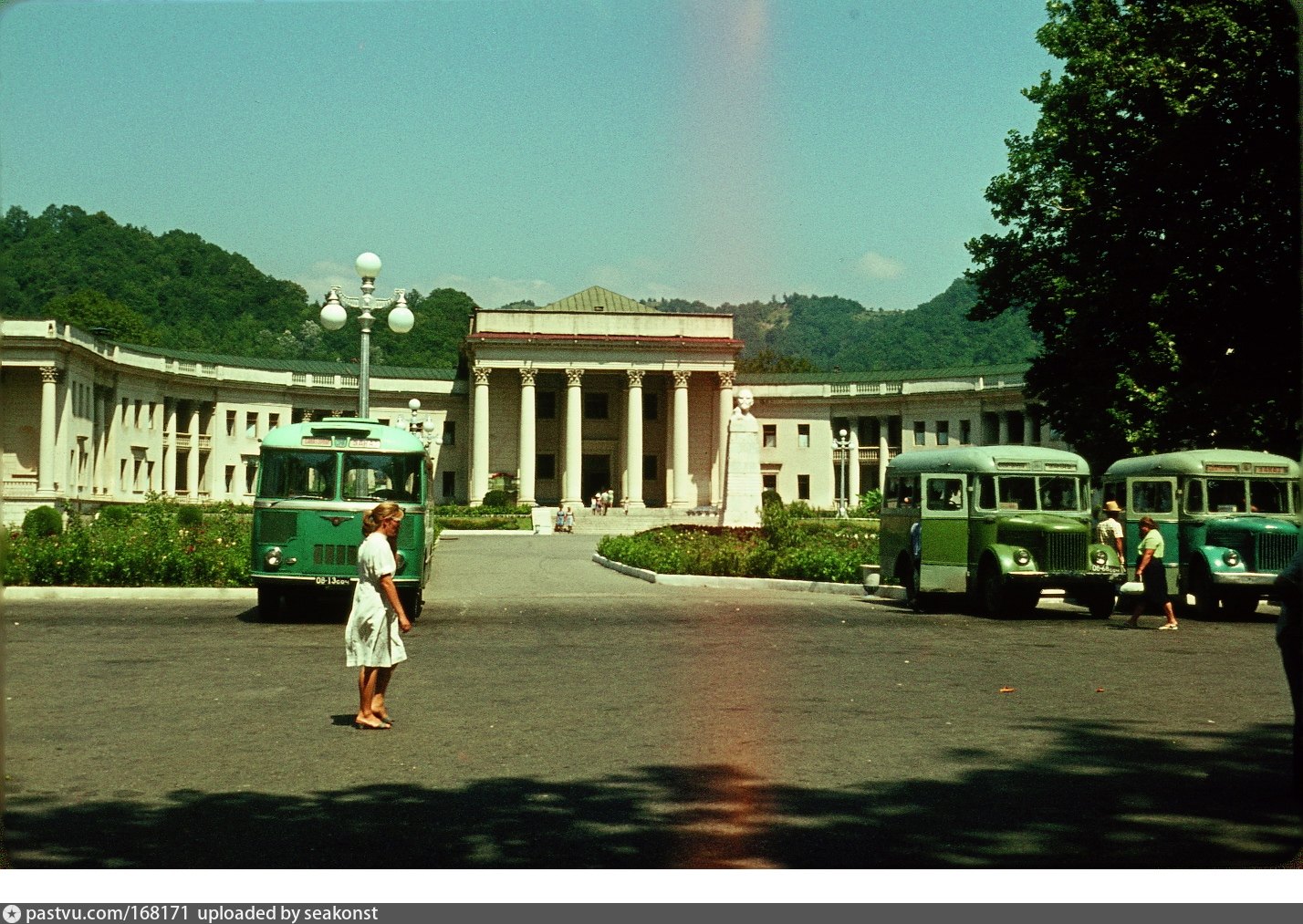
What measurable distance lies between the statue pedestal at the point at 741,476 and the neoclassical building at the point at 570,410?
51.7 m

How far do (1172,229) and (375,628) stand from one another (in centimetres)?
2170

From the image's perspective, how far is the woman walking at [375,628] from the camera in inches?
415

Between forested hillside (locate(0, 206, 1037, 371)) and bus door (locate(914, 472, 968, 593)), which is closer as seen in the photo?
bus door (locate(914, 472, 968, 593))

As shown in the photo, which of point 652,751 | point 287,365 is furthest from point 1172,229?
point 287,365

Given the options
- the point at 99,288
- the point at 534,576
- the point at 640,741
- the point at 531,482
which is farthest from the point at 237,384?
the point at 640,741

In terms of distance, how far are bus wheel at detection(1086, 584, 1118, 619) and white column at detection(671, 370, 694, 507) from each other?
7588 centimetres

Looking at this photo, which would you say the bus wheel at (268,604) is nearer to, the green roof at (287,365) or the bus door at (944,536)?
the bus door at (944,536)

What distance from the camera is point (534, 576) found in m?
32.9

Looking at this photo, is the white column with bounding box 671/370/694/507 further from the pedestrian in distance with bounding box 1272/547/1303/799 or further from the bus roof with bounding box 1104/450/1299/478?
the pedestrian in distance with bounding box 1272/547/1303/799

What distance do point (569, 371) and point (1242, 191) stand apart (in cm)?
7549

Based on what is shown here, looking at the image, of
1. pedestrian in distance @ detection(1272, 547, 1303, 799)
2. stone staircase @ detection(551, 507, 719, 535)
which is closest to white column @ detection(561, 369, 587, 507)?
stone staircase @ detection(551, 507, 719, 535)

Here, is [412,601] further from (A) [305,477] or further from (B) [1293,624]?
(B) [1293,624]

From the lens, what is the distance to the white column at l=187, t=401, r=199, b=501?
99.9 m

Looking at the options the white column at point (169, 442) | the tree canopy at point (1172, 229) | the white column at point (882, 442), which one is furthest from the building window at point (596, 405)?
the tree canopy at point (1172, 229)
